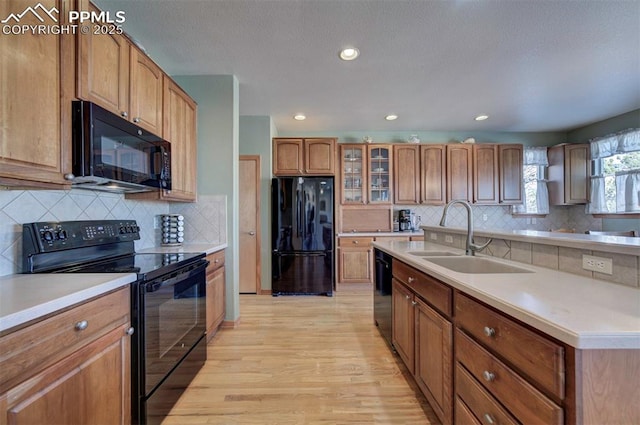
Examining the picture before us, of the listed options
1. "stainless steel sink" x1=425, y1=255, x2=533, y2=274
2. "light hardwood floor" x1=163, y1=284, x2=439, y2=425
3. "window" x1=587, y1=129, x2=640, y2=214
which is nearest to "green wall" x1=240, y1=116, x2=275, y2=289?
"light hardwood floor" x1=163, y1=284, x2=439, y2=425

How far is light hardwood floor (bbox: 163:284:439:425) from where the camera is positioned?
157cm

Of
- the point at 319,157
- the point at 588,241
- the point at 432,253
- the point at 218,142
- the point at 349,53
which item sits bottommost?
the point at 432,253

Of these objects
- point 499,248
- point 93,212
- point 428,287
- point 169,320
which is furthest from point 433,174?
point 93,212

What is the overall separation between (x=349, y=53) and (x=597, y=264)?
2219 mm

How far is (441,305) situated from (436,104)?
3054mm

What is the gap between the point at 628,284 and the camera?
1038 millimetres

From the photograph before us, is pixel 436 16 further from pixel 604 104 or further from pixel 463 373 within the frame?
pixel 604 104

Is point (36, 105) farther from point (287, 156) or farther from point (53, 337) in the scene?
point (287, 156)

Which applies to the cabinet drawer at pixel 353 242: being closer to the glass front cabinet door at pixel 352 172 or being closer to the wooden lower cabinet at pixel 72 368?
the glass front cabinet door at pixel 352 172

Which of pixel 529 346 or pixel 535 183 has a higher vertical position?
pixel 535 183

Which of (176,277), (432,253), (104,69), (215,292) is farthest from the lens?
(215,292)

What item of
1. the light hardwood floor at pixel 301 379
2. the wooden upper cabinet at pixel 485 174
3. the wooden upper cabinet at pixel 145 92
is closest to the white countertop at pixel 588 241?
the light hardwood floor at pixel 301 379

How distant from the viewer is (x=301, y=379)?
1.91 meters

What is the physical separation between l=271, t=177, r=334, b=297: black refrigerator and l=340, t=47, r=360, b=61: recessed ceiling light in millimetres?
1713
